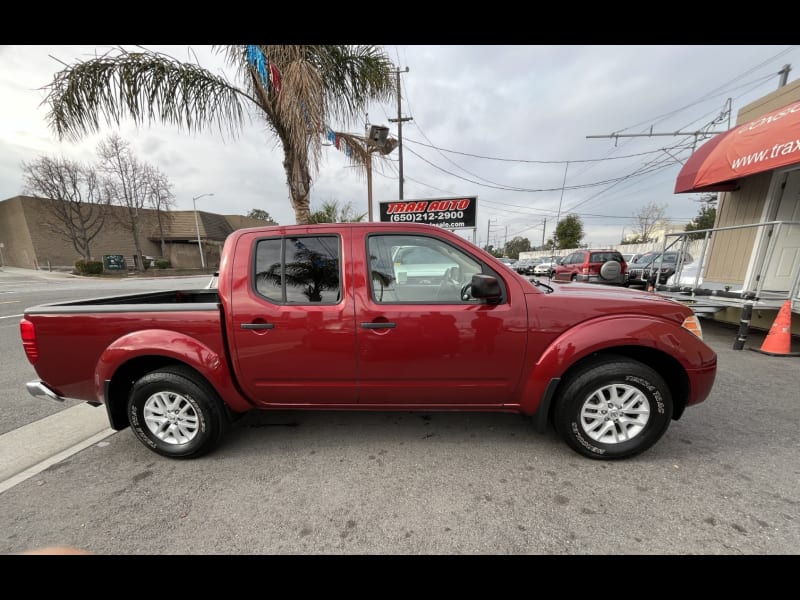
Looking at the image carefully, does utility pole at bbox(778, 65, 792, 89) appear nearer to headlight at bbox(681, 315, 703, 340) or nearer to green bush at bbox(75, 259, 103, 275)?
headlight at bbox(681, 315, 703, 340)

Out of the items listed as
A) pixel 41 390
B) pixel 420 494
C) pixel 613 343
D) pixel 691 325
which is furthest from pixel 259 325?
pixel 691 325

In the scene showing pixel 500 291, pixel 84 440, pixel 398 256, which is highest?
pixel 398 256

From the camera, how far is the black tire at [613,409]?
2.29 m

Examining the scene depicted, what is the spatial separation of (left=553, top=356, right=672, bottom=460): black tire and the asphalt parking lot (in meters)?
0.14

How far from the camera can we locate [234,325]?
2348mm

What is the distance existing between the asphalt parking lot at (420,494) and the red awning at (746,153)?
4.33 metres

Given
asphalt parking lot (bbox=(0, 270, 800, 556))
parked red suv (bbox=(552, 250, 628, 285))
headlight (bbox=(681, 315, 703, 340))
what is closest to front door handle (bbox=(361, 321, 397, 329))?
asphalt parking lot (bbox=(0, 270, 800, 556))

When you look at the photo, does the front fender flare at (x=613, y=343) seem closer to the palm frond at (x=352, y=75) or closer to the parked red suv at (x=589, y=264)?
the palm frond at (x=352, y=75)

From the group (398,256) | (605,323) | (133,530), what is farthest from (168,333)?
(605,323)

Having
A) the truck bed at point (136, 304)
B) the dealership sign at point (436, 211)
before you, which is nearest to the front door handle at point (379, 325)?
the truck bed at point (136, 304)

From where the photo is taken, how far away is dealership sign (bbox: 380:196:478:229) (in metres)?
10.9

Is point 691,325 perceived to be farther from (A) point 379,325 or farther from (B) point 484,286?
(A) point 379,325
